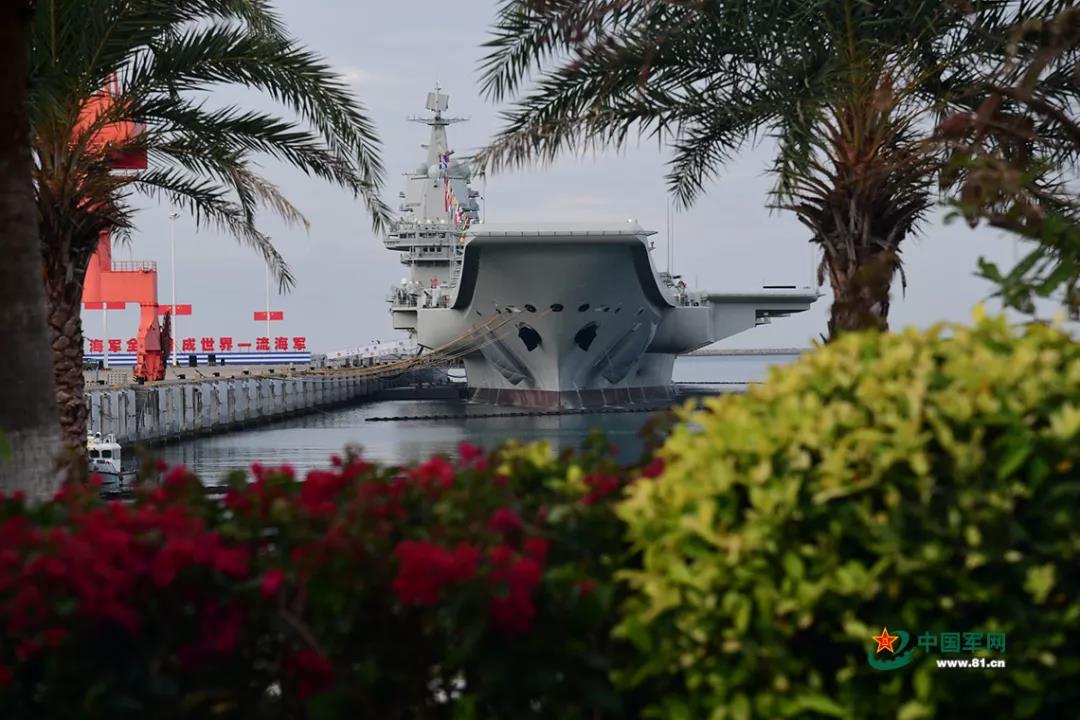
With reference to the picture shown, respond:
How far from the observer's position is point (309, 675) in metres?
3.51

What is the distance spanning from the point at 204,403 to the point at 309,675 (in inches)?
1576

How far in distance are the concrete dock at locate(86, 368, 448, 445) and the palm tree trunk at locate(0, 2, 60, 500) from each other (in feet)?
80.6

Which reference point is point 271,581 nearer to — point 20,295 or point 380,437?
point 20,295

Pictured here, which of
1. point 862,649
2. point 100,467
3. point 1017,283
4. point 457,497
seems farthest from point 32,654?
point 100,467

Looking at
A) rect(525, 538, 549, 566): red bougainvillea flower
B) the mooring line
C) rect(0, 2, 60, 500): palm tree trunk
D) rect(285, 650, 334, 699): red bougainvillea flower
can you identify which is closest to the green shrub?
rect(525, 538, 549, 566): red bougainvillea flower

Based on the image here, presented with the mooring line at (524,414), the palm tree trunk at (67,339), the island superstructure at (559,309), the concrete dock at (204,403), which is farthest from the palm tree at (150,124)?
the mooring line at (524,414)

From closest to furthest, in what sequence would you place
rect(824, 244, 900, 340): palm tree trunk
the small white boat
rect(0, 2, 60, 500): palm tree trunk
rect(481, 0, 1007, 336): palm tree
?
rect(0, 2, 60, 500): palm tree trunk → rect(824, 244, 900, 340): palm tree trunk → rect(481, 0, 1007, 336): palm tree → the small white boat

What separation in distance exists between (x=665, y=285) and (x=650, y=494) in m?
46.7

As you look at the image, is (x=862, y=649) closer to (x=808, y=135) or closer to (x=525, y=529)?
(x=525, y=529)

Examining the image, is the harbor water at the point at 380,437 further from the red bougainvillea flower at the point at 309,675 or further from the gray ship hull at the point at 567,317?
the red bougainvillea flower at the point at 309,675

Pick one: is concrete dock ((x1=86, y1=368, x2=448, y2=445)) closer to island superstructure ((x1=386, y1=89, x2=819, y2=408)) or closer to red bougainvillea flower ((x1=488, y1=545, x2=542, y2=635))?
island superstructure ((x1=386, y1=89, x2=819, y2=408))

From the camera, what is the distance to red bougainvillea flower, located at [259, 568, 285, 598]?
3.27 metres

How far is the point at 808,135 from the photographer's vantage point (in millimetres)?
10945

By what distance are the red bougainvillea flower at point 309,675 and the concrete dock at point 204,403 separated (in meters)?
27.3
